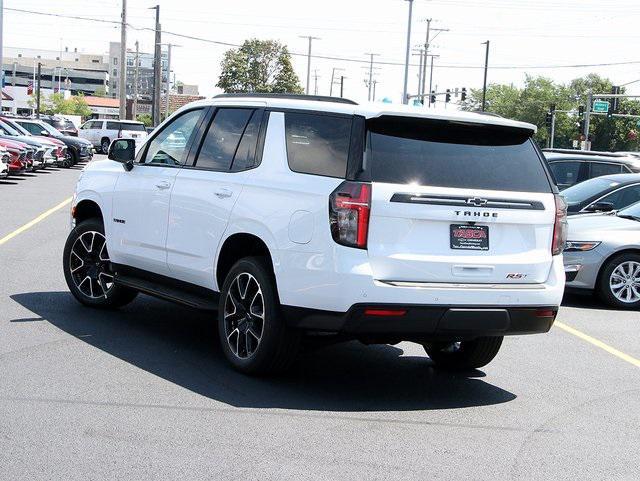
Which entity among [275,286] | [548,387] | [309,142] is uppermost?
[309,142]

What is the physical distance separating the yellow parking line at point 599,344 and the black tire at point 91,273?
428 cm

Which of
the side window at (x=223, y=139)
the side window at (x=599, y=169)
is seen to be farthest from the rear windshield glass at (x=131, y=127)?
the side window at (x=223, y=139)

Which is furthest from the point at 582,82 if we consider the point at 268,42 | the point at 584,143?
the point at 584,143

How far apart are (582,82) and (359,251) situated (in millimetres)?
143871

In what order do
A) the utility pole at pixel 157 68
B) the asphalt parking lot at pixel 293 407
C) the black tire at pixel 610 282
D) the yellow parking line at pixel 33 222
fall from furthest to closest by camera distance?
the utility pole at pixel 157 68
the yellow parking line at pixel 33 222
the black tire at pixel 610 282
the asphalt parking lot at pixel 293 407

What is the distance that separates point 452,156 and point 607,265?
19.1ft

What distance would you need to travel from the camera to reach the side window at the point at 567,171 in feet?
58.4

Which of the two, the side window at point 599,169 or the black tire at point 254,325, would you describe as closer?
the black tire at point 254,325

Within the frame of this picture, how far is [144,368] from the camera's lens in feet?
24.5

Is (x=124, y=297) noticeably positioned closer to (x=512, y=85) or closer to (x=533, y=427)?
(x=533, y=427)

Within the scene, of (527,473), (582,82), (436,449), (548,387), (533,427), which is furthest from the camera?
(582,82)

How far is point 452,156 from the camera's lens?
695cm

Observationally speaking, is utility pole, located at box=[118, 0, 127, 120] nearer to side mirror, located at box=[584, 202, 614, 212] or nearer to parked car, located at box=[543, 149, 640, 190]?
parked car, located at box=[543, 149, 640, 190]

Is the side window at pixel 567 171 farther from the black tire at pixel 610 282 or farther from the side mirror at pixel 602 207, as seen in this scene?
the black tire at pixel 610 282
